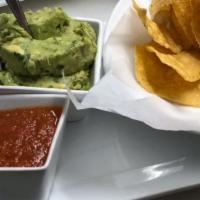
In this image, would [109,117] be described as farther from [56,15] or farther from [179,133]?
[56,15]

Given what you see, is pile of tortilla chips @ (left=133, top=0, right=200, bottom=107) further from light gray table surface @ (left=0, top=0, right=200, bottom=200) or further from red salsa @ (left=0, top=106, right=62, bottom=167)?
red salsa @ (left=0, top=106, right=62, bottom=167)

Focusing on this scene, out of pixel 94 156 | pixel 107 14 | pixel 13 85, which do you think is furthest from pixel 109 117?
pixel 107 14

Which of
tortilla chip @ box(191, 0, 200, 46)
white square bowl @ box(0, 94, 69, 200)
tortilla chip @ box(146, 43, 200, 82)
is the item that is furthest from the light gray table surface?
tortilla chip @ box(191, 0, 200, 46)

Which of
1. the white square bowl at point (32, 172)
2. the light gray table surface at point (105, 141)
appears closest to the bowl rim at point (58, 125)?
the white square bowl at point (32, 172)

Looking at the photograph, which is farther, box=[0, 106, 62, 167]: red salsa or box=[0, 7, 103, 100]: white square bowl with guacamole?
box=[0, 7, 103, 100]: white square bowl with guacamole

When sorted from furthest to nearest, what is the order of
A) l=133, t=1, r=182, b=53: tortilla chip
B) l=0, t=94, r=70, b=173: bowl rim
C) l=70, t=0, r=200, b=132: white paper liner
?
l=133, t=1, r=182, b=53: tortilla chip, l=70, t=0, r=200, b=132: white paper liner, l=0, t=94, r=70, b=173: bowl rim

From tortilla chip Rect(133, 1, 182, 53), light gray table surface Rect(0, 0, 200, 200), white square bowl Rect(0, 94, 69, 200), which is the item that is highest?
tortilla chip Rect(133, 1, 182, 53)

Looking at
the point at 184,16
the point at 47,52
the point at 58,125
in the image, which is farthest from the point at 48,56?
the point at 184,16
